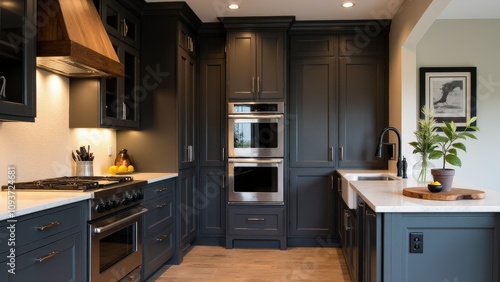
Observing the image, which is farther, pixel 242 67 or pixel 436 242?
pixel 242 67

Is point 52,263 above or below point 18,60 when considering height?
below

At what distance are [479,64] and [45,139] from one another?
169 inches

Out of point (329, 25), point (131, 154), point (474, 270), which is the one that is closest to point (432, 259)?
point (474, 270)

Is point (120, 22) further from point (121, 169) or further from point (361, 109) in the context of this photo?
point (361, 109)

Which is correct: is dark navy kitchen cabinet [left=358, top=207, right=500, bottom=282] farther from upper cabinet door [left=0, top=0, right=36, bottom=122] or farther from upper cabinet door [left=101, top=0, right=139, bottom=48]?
upper cabinet door [left=101, top=0, right=139, bottom=48]

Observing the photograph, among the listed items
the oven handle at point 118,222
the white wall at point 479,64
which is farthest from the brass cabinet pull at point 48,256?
the white wall at point 479,64

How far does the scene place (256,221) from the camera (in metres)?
4.43

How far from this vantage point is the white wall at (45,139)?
8.36 ft

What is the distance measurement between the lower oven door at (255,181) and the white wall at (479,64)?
76.8 inches

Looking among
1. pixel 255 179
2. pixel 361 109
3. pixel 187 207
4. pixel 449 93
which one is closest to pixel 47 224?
pixel 187 207

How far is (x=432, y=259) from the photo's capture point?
1932mm

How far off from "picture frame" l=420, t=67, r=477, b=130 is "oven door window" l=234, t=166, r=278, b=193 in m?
1.82

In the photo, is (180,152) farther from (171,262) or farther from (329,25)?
(329,25)

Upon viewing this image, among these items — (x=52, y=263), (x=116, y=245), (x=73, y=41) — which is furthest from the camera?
(x=116, y=245)
